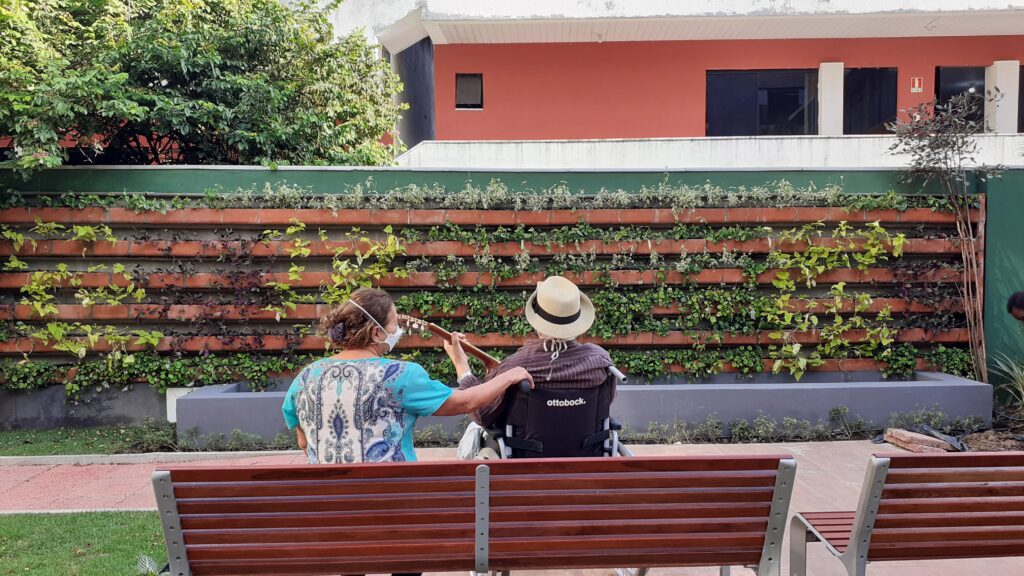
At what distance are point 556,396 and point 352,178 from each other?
14.2ft

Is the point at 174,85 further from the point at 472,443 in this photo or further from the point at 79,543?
the point at 472,443

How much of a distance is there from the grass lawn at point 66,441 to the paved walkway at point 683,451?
0.26 m

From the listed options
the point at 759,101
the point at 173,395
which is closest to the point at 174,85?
the point at 173,395

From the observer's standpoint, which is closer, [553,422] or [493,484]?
[493,484]

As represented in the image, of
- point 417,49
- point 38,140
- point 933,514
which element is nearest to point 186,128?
point 38,140

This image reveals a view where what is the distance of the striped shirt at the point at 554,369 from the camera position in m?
2.98

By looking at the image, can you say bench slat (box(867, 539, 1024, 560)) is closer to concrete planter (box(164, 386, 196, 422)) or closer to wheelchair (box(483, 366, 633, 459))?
wheelchair (box(483, 366, 633, 459))

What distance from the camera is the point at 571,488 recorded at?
7.53 feet

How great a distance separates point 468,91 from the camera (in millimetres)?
13172

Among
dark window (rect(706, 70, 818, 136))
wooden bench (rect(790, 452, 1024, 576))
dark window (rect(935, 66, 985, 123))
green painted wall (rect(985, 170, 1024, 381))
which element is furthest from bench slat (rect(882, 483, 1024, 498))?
dark window (rect(935, 66, 985, 123))

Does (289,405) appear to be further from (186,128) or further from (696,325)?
(186,128)

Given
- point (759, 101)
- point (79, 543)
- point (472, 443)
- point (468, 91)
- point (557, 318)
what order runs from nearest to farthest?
point (557, 318) < point (472, 443) < point (79, 543) < point (468, 91) < point (759, 101)

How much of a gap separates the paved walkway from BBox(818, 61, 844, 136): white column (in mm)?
9230

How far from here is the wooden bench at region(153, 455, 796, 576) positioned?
7.31 feet
